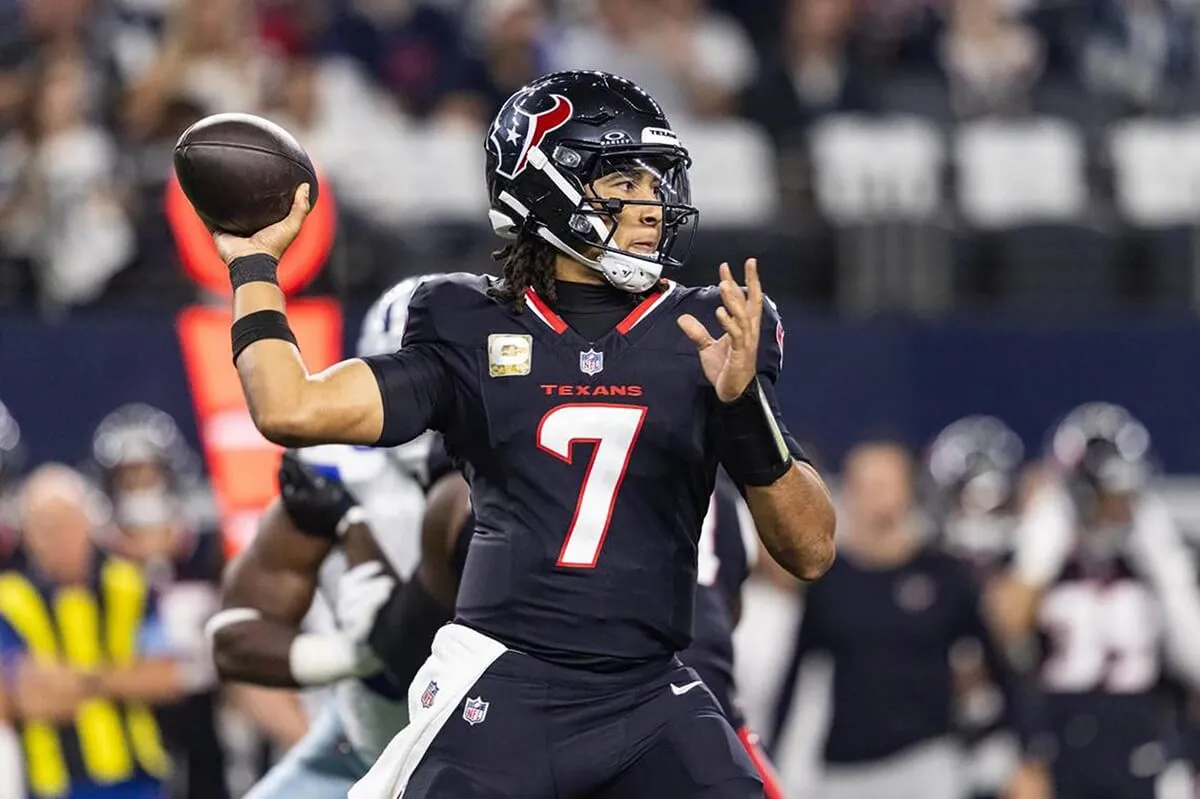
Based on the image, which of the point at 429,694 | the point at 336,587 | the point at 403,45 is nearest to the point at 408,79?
the point at 403,45

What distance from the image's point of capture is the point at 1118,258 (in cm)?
1078

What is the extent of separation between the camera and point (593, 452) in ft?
13.3

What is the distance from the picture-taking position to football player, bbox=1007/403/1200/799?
27.9 ft

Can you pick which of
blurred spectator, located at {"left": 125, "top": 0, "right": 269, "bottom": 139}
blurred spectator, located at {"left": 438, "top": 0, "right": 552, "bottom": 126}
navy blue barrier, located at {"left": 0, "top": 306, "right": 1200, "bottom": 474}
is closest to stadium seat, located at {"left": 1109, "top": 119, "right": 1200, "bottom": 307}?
navy blue barrier, located at {"left": 0, "top": 306, "right": 1200, "bottom": 474}

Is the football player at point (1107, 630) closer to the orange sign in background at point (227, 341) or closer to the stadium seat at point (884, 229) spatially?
the stadium seat at point (884, 229)

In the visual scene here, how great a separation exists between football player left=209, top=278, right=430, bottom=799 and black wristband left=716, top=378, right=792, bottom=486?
1310 millimetres

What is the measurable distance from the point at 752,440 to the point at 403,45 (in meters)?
7.40

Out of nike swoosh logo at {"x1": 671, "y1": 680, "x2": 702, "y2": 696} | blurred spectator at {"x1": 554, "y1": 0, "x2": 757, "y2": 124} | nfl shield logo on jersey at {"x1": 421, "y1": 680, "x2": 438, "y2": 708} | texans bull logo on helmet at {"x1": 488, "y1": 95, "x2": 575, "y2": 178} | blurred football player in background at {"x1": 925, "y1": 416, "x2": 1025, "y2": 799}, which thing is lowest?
blurred football player in background at {"x1": 925, "y1": 416, "x2": 1025, "y2": 799}

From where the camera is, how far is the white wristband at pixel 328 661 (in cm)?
519

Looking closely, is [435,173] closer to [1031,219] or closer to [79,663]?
[1031,219]

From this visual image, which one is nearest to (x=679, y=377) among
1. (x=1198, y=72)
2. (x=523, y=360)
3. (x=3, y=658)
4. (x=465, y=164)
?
(x=523, y=360)

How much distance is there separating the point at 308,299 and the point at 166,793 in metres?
2.24

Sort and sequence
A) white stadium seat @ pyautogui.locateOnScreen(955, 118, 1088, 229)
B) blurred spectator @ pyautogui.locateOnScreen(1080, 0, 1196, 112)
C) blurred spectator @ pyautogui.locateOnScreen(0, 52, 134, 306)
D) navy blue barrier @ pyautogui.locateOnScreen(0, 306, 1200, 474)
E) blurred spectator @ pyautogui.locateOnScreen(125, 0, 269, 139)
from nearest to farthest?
blurred spectator @ pyautogui.locateOnScreen(0, 52, 134, 306) → blurred spectator @ pyautogui.locateOnScreen(125, 0, 269, 139) → navy blue barrier @ pyautogui.locateOnScreen(0, 306, 1200, 474) → white stadium seat @ pyautogui.locateOnScreen(955, 118, 1088, 229) → blurred spectator @ pyautogui.locateOnScreen(1080, 0, 1196, 112)

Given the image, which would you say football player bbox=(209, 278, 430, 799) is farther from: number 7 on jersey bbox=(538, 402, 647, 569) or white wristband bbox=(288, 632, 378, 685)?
number 7 on jersey bbox=(538, 402, 647, 569)
